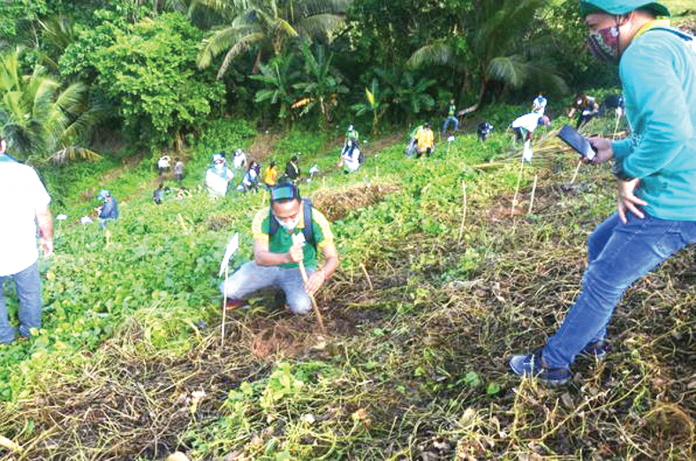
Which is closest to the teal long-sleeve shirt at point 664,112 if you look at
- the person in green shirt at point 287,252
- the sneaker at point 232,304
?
the person in green shirt at point 287,252

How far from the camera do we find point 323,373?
309cm

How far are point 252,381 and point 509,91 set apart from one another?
49.5 feet

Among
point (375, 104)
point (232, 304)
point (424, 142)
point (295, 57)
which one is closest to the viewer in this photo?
point (232, 304)

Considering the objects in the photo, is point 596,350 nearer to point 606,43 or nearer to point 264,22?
point 606,43

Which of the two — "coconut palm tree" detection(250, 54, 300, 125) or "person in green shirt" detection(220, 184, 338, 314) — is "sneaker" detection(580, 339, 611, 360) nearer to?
"person in green shirt" detection(220, 184, 338, 314)

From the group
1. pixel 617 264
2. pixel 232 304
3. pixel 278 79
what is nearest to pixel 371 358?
pixel 232 304

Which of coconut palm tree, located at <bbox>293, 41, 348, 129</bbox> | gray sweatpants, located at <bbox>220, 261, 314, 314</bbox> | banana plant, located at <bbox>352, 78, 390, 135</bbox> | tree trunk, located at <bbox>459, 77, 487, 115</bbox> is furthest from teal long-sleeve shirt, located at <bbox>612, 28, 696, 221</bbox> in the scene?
coconut palm tree, located at <bbox>293, 41, 348, 129</bbox>

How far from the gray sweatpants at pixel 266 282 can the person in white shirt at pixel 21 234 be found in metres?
1.40

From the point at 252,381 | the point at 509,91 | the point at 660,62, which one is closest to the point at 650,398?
the point at 660,62

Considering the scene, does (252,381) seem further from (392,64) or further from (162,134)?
(162,134)

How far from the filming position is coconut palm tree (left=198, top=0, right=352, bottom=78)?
1524 cm

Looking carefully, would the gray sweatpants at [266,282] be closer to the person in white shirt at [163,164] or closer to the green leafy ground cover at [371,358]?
the green leafy ground cover at [371,358]

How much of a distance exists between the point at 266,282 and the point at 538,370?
85.6 inches

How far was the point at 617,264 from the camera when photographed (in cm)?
219
